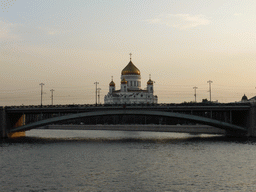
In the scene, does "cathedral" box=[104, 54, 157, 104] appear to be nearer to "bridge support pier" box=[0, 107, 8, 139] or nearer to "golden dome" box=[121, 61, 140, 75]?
"golden dome" box=[121, 61, 140, 75]

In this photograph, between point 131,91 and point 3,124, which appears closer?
point 3,124

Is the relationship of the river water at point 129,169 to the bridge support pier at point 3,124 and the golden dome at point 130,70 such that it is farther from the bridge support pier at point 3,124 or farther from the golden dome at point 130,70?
the golden dome at point 130,70

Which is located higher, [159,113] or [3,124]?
[159,113]

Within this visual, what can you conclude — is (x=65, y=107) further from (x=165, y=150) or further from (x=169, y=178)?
(x=169, y=178)

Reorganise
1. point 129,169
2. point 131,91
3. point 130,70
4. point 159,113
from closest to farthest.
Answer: point 129,169 < point 159,113 < point 130,70 < point 131,91

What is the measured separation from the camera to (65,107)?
7531 cm

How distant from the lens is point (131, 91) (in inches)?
6688

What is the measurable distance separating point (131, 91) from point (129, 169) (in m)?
132

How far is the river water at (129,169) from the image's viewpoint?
31172 millimetres

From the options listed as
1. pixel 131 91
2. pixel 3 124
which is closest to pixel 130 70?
pixel 131 91

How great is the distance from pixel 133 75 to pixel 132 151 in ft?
384

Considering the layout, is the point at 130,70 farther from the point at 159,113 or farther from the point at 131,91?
the point at 159,113

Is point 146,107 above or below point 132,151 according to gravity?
above

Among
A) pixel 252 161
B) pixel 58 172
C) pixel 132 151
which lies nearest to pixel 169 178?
pixel 58 172
